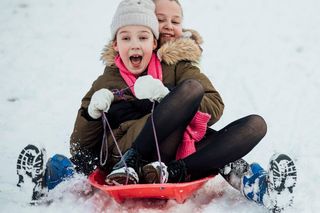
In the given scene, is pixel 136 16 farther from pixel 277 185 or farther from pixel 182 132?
pixel 277 185

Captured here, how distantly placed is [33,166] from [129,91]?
0.64m

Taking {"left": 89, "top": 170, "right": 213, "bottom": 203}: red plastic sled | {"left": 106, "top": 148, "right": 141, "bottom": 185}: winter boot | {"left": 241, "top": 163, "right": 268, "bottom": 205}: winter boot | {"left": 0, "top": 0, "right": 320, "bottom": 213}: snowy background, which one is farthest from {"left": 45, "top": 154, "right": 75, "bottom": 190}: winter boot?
{"left": 241, "top": 163, "right": 268, "bottom": 205}: winter boot

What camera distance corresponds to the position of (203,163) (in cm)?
229

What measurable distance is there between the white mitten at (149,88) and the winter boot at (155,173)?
342mm

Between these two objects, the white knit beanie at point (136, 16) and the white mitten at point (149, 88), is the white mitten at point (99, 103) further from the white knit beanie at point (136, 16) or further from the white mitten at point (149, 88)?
the white knit beanie at point (136, 16)

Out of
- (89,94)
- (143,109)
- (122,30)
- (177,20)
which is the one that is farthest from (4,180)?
(177,20)

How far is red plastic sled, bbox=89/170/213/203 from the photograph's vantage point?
205 cm

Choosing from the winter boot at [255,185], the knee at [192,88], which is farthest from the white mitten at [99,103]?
the winter boot at [255,185]

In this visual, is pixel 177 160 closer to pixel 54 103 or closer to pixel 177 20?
pixel 177 20

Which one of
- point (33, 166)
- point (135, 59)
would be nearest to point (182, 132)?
point (135, 59)

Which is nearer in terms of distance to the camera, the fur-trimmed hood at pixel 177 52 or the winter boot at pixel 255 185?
the winter boot at pixel 255 185

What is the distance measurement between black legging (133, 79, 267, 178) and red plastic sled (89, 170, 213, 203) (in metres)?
0.10

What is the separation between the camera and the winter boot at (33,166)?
233 cm

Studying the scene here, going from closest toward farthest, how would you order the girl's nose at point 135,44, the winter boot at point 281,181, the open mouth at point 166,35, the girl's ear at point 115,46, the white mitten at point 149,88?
the winter boot at point 281,181 → the white mitten at point 149,88 → the girl's nose at point 135,44 → the girl's ear at point 115,46 → the open mouth at point 166,35
